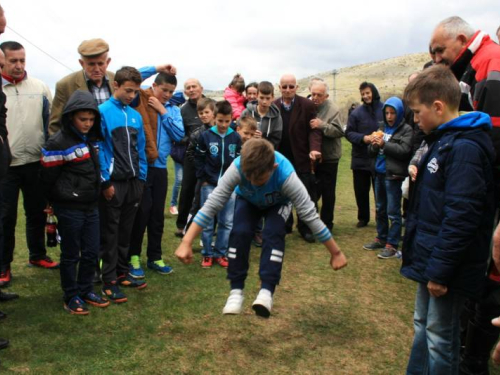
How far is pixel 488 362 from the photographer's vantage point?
383 cm

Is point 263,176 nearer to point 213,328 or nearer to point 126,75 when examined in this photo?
point 213,328

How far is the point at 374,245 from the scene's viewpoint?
7.05 m

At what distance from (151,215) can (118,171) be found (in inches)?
43.9

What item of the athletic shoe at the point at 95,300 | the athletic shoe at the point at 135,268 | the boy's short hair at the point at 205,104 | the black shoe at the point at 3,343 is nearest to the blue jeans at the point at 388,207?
the boy's short hair at the point at 205,104

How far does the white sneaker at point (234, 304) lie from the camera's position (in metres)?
3.60

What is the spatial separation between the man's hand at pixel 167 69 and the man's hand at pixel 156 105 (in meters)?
0.33

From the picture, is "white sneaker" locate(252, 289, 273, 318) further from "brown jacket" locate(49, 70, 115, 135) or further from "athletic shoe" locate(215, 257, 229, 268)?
"brown jacket" locate(49, 70, 115, 135)

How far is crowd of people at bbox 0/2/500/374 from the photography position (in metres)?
2.89

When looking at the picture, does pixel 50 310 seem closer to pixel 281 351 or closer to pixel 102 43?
pixel 281 351

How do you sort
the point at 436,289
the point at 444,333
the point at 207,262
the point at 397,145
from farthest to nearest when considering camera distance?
the point at 397,145
the point at 207,262
the point at 444,333
the point at 436,289

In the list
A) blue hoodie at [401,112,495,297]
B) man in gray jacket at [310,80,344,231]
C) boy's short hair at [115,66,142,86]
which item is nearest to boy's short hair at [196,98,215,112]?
man in gray jacket at [310,80,344,231]

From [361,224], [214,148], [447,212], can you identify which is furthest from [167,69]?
[361,224]

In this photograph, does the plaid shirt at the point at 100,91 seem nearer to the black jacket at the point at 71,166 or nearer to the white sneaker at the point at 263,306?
the black jacket at the point at 71,166

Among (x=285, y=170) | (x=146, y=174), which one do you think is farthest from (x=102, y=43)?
(x=285, y=170)
